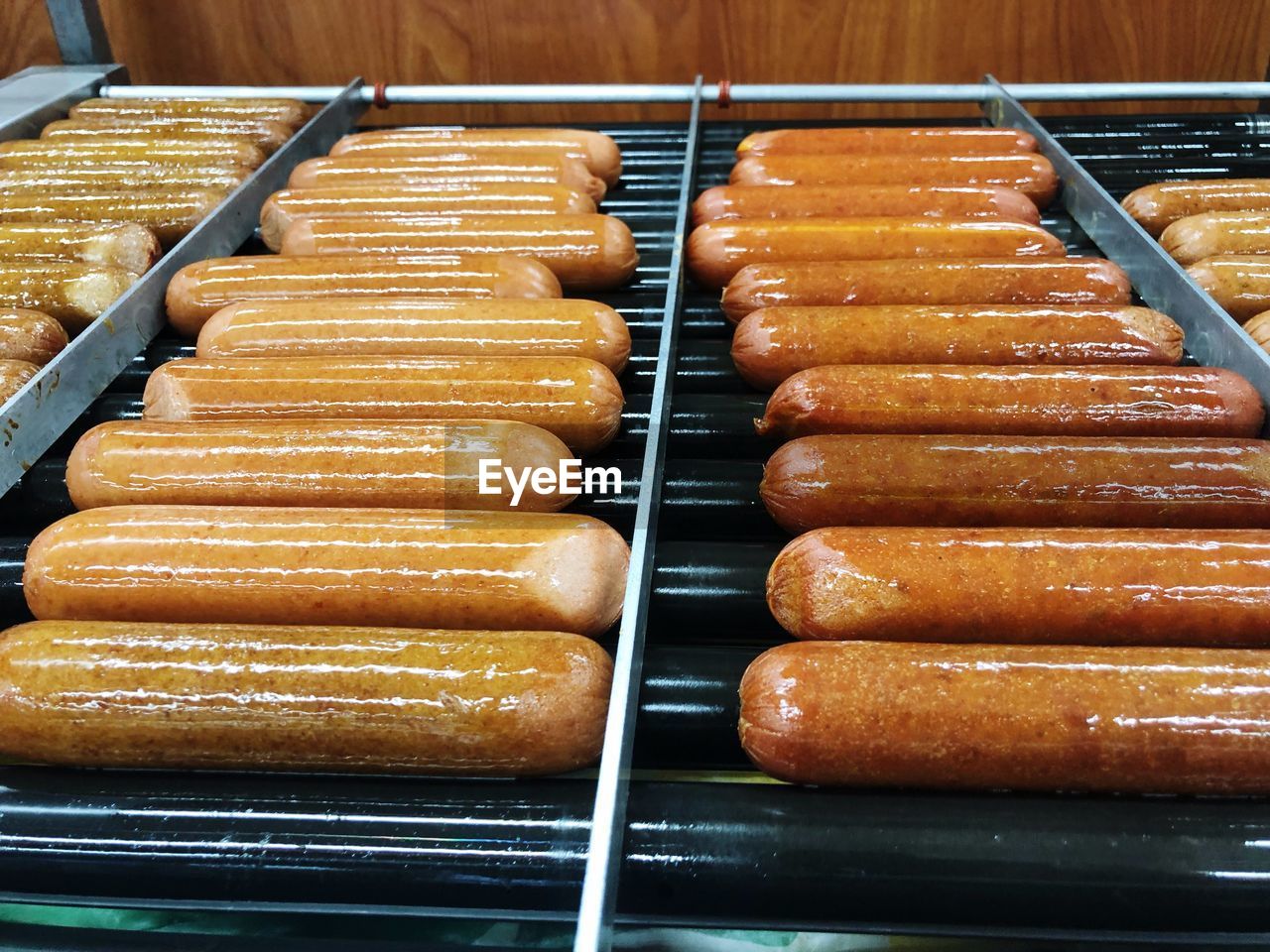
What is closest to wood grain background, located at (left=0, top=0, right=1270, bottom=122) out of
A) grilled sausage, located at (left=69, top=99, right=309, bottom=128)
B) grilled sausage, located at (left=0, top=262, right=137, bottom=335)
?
grilled sausage, located at (left=69, top=99, right=309, bottom=128)

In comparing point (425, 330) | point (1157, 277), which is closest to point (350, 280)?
point (425, 330)

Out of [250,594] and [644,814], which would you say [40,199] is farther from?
[644,814]

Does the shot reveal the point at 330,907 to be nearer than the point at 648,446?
Yes

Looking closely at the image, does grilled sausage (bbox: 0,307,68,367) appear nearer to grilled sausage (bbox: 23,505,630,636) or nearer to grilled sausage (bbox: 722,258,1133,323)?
grilled sausage (bbox: 23,505,630,636)

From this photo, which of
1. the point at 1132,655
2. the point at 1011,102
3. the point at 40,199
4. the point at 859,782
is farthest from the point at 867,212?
the point at 40,199

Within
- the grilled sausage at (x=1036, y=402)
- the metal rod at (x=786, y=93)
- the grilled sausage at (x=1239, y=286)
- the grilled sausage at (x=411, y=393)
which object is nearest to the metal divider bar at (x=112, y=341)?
the grilled sausage at (x=411, y=393)

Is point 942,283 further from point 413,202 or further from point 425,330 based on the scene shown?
point 413,202
